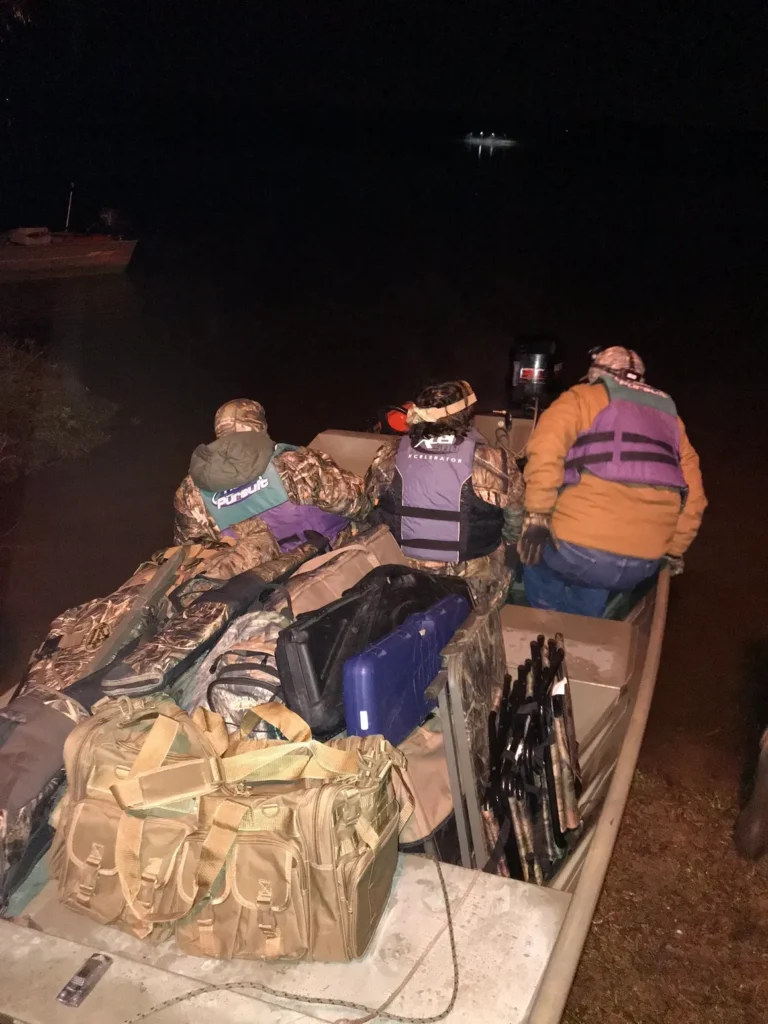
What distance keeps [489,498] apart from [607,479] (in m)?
0.61

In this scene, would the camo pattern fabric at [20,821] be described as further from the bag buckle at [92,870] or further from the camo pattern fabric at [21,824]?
the bag buckle at [92,870]

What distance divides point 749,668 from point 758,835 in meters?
1.77

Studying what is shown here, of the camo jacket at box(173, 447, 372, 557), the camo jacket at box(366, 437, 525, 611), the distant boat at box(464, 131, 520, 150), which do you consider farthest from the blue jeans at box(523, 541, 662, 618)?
the distant boat at box(464, 131, 520, 150)

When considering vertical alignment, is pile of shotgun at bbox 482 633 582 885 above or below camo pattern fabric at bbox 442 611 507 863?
below

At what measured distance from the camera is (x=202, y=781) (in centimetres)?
224

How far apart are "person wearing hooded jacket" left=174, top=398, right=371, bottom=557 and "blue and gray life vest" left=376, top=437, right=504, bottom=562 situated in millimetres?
299

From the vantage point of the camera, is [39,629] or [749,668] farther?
[39,629]

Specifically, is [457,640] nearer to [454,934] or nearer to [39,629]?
[454,934]

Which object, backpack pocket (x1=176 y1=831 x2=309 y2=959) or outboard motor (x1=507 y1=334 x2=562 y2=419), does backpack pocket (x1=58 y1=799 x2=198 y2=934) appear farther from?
outboard motor (x1=507 y1=334 x2=562 y2=419)

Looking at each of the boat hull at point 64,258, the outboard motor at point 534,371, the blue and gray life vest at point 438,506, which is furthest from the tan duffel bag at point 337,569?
the boat hull at point 64,258

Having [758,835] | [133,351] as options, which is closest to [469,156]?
[133,351]

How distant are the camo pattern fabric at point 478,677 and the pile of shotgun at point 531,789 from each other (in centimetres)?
5

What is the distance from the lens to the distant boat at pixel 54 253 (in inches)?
595

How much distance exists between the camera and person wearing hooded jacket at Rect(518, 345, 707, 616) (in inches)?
161
